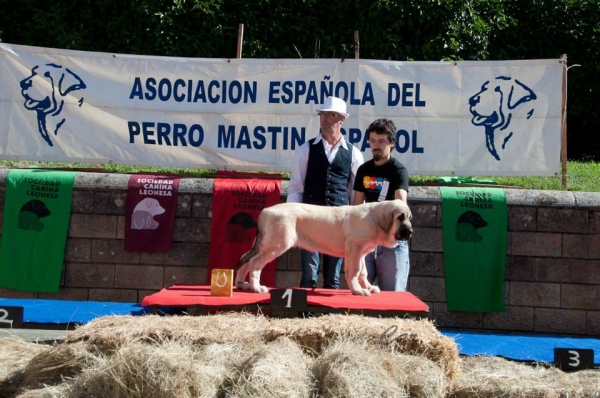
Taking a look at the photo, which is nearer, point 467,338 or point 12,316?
point 12,316

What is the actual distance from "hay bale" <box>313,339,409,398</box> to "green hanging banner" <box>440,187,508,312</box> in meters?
3.81

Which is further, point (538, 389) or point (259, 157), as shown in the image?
point (259, 157)

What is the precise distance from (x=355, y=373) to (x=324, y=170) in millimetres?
2912

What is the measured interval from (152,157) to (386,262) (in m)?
3.67

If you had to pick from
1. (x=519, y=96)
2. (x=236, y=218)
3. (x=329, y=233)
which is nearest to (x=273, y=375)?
(x=329, y=233)

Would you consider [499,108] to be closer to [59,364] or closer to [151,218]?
[151,218]

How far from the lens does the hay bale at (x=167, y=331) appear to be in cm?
514

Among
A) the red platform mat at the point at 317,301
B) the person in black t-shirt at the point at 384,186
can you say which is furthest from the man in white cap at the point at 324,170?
the red platform mat at the point at 317,301

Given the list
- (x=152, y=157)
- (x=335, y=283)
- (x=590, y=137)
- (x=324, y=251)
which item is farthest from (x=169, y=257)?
(x=590, y=137)

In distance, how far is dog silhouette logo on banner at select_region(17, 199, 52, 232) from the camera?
899cm

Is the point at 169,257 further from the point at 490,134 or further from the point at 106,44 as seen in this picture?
the point at 106,44

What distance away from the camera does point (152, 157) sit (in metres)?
9.53

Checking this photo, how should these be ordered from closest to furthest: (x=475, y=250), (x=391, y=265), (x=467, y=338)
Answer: (x=391, y=265) → (x=467, y=338) → (x=475, y=250)

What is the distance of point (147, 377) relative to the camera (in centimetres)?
475
